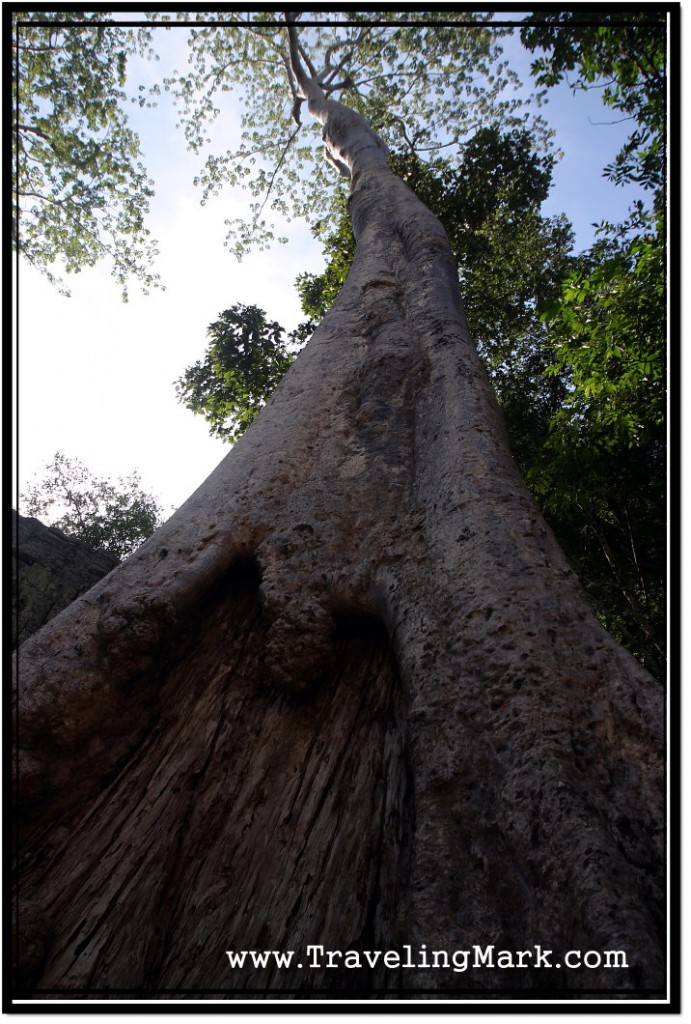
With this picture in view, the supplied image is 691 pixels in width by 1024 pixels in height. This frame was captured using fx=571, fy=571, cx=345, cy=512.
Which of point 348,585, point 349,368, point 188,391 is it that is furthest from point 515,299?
point 348,585

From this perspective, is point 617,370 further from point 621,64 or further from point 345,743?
point 345,743

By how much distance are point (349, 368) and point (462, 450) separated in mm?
1141

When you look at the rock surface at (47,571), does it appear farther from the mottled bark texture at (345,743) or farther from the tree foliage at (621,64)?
the tree foliage at (621,64)

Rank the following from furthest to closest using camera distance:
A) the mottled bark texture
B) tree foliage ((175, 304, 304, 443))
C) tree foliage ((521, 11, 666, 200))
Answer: tree foliage ((175, 304, 304, 443))
tree foliage ((521, 11, 666, 200))
the mottled bark texture

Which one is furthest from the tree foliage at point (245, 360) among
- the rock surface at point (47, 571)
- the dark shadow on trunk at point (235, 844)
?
the dark shadow on trunk at point (235, 844)

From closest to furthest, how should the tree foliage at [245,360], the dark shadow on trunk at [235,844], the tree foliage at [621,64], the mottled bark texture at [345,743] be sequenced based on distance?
the mottled bark texture at [345,743] < the dark shadow on trunk at [235,844] < the tree foliage at [621,64] < the tree foliage at [245,360]

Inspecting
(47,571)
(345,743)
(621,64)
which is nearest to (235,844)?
(345,743)

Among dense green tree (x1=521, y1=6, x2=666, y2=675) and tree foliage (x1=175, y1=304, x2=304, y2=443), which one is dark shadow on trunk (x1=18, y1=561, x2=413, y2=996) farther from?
tree foliage (x1=175, y1=304, x2=304, y2=443)

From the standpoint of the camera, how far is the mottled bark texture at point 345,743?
3.90 feet

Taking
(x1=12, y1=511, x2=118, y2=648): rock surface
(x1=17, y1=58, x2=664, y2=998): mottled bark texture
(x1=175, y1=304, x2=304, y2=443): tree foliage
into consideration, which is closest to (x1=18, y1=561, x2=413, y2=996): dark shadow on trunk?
(x1=17, y1=58, x2=664, y2=998): mottled bark texture

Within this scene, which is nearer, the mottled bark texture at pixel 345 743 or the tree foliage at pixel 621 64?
the mottled bark texture at pixel 345 743

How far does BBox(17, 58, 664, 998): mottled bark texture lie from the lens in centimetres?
119

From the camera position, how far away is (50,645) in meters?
1.84
